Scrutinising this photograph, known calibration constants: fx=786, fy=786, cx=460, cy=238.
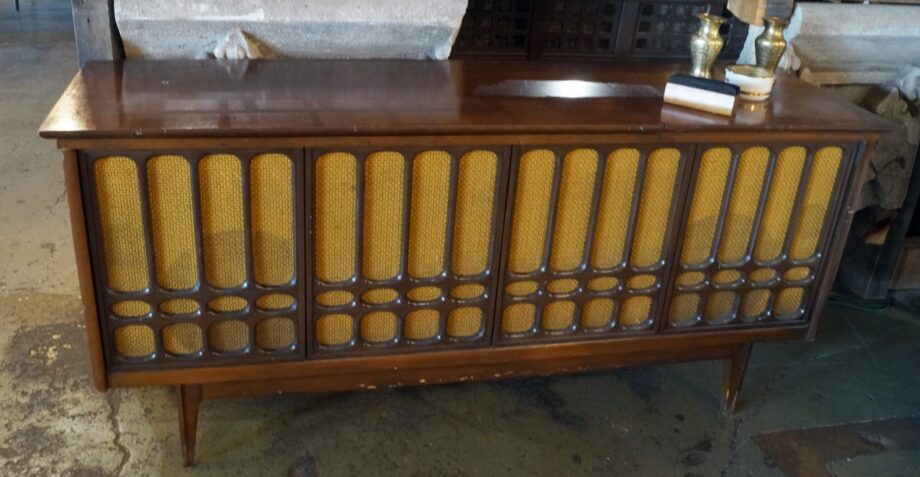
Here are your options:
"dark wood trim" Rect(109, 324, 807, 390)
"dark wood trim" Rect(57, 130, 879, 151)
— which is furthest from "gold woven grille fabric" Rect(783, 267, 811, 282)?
"dark wood trim" Rect(57, 130, 879, 151)

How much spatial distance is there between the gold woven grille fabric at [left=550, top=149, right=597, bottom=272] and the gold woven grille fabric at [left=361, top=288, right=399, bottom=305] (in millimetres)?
349

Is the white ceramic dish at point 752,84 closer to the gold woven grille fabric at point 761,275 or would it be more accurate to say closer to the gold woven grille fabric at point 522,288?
the gold woven grille fabric at point 761,275

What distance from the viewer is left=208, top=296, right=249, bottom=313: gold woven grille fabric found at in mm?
1547

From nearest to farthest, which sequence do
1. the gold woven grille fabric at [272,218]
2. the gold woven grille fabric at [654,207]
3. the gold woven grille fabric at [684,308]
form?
the gold woven grille fabric at [272,218]
the gold woven grille fabric at [654,207]
the gold woven grille fabric at [684,308]

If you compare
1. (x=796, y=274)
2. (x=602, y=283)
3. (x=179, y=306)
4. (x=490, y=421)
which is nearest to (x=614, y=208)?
(x=602, y=283)

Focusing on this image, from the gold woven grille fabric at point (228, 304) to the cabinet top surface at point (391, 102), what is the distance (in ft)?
1.17

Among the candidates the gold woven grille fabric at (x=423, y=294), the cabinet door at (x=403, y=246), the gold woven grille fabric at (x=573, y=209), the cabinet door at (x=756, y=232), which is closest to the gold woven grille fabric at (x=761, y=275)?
the cabinet door at (x=756, y=232)

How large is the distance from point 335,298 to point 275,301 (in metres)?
0.12

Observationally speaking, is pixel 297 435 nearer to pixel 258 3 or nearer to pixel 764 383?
pixel 258 3

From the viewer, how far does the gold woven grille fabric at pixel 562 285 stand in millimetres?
1724

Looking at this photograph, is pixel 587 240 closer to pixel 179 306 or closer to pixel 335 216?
pixel 335 216

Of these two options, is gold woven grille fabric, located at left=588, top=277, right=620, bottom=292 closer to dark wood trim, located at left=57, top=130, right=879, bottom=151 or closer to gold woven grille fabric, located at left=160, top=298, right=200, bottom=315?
dark wood trim, located at left=57, top=130, right=879, bottom=151

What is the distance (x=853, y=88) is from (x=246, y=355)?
196 cm

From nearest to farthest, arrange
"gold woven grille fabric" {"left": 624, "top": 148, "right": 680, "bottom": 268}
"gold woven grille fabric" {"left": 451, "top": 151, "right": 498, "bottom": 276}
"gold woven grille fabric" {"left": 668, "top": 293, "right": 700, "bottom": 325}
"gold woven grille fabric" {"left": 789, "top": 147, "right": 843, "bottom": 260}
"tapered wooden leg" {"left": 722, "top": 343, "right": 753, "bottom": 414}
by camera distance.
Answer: "gold woven grille fabric" {"left": 451, "top": 151, "right": 498, "bottom": 276}
"gold woven grille fabric" {"left": 624, "top": 148, "right": 680, "bottom": 268}
"gold woven grille fabric" {"left": 789, "top": 147, "right": 843, "bottom": 260}
"gold woven grille fabric" {"left": 668, "top": 293, "right": 700, "bottom": 325}
"tapered wooden leg" {"left": 722, "top": 343, "right": 753, "bottom": 414}
